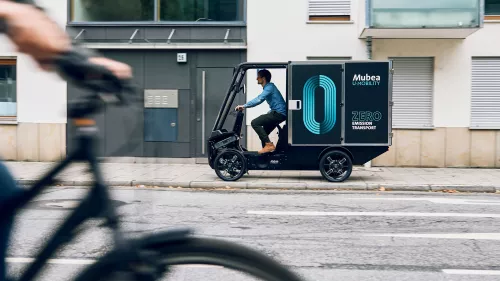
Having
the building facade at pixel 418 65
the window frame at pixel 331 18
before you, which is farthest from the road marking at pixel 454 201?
the window frame at pixel 331 18

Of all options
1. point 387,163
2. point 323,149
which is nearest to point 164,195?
point 323,149

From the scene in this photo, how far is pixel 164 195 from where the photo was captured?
10.9 m

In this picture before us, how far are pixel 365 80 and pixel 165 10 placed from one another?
7.09m

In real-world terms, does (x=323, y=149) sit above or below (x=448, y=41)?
below

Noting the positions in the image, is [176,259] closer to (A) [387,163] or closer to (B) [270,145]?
(B) [270,145]

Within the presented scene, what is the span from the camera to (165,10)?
17891 mm

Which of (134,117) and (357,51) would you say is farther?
(357,51)

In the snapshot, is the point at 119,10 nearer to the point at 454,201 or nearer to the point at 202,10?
the point at 202,10

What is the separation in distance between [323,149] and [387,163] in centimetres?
473

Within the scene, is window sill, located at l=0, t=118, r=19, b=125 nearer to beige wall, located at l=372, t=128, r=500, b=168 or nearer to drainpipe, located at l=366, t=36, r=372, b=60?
drainpipe, located at l=366, t=36, r=372, b=60

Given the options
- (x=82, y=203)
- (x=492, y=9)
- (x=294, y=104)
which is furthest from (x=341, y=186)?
(x=82, y=203)

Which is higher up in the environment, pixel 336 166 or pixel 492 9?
pixel 492 9

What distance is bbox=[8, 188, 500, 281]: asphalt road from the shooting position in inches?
205

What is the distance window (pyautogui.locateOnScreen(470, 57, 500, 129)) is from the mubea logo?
5369mm
